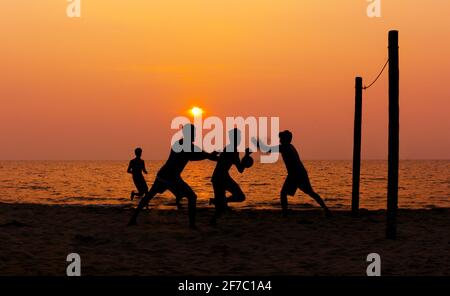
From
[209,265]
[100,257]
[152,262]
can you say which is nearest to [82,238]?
[100,257]

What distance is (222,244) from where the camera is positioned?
11289 millimetres

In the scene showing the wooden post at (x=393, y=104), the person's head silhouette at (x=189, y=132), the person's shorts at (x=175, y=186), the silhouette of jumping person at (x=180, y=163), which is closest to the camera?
the wooden post at (x=393, y=104)

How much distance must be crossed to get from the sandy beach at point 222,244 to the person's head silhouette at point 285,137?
71.1 inches

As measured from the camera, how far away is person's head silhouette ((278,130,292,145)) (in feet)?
47.3

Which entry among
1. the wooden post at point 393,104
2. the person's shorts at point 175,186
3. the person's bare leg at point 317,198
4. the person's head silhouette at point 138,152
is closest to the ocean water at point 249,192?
the person's head silhouette at point 138,152

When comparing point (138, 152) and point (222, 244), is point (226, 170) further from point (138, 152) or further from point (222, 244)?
point (138, 152)

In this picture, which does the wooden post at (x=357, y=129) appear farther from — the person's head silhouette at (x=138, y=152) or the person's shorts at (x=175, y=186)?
the person's head silhouette at (x=138, y=152)

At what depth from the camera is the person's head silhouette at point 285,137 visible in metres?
14.4

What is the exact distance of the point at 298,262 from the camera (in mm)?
9727

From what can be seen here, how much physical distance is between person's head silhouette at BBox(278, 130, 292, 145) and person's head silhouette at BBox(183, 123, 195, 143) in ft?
9.86

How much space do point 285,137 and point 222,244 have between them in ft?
13.0

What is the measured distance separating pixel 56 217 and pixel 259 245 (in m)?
6.05

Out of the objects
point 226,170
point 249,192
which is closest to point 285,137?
point 226,170
